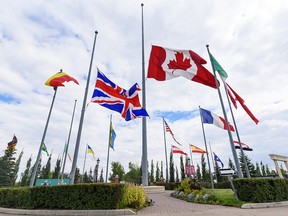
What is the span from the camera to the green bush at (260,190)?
9.91m

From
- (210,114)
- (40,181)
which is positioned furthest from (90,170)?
(210,114)

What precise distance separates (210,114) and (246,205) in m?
11.9

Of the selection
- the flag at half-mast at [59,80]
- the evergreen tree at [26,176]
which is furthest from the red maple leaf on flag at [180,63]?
the evergreen tree at [26,176]

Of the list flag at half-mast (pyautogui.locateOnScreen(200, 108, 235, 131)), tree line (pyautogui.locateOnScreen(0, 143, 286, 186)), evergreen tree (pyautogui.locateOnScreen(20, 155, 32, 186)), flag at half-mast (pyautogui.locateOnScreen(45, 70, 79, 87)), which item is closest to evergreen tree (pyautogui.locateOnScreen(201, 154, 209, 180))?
tree line (pyautogui.locateOnScreen(0, 143, 286, 186))

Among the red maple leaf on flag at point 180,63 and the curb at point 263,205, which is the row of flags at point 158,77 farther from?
the curb at point 263,205

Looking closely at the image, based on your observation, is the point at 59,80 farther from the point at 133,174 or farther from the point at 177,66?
the point at 133,174

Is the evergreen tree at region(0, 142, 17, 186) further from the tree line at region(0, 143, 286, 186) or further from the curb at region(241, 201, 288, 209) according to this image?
the curb at region(241, 201, 288, 209)

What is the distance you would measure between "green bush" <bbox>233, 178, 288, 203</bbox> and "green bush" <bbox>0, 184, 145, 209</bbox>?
5.19 metres

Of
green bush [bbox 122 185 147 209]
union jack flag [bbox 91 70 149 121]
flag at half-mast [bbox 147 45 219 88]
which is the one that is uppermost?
flag at half-mast [bbox 147 45 219 88]

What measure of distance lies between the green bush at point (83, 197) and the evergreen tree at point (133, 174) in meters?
62.8

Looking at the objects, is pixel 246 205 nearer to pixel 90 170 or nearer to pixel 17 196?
pixel 17 196

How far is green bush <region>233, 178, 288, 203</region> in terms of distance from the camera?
9914mm

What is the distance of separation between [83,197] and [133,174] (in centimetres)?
6671

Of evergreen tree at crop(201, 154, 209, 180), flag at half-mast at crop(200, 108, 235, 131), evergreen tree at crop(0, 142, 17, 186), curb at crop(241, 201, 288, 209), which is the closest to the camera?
curb at crop(241, 201, 288, 209)
